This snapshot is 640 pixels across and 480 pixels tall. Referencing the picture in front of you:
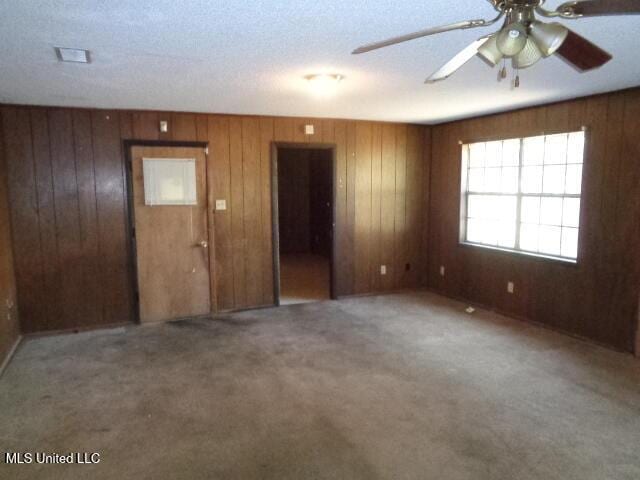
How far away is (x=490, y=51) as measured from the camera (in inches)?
71.4

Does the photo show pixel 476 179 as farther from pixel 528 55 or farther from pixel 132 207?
pixel 132 207

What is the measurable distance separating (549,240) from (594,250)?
1.82ft

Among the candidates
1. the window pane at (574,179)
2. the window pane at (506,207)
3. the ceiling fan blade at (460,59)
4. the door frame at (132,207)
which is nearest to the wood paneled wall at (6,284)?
the door frame at (132,207)

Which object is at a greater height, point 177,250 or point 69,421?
point 177,250

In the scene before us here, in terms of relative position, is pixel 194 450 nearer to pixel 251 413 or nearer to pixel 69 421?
pixel 251 413

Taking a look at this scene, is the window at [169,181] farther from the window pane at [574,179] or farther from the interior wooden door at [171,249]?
the window pane at [574,179]

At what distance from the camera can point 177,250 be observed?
5.01 metres

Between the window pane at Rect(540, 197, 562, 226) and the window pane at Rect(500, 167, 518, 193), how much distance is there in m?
0.41

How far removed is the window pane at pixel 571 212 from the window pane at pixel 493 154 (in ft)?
3.41

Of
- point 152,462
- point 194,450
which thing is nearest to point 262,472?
point 194,450

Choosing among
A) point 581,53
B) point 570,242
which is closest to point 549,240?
point 570,242

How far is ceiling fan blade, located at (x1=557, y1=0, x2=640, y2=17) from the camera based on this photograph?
1.51 metres

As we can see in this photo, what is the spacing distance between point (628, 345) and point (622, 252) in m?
0.83

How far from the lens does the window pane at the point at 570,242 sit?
4.37m
